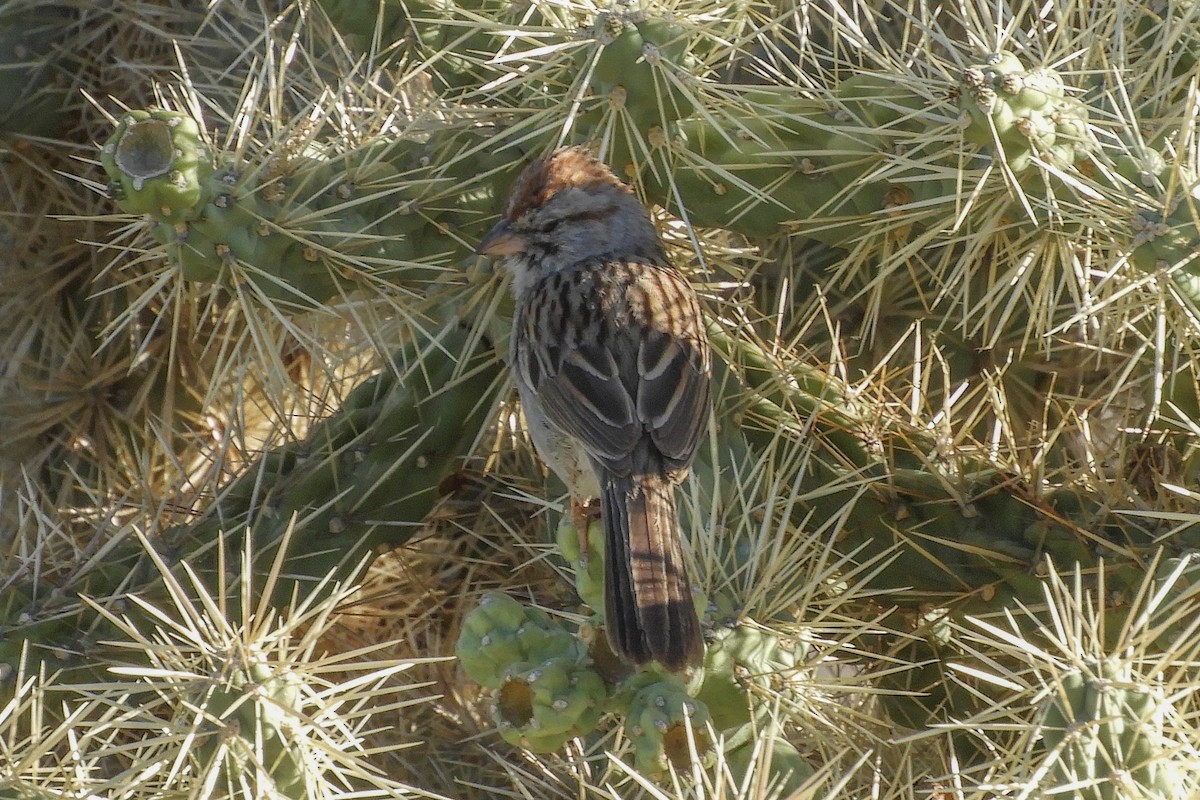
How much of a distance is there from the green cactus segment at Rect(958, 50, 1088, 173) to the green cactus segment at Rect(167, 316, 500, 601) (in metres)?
1.31

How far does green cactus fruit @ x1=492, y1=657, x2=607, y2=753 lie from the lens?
80.0 inches

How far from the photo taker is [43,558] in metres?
3.19

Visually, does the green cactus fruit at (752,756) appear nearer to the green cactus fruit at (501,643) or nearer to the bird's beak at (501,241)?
the green cactus fruit at (501,643)

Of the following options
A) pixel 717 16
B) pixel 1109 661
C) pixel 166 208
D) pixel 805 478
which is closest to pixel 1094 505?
pixel 805 478

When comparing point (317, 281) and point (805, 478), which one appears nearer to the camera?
point (317, 281)

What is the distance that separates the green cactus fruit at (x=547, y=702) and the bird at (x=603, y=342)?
69cm

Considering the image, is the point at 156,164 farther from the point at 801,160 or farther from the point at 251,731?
the point at 801,160

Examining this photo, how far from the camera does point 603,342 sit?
133 inches

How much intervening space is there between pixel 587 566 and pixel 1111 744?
1023mm

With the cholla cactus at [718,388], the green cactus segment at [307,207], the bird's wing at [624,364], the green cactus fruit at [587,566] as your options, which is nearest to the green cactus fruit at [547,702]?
the cholla cactus at [718,388]

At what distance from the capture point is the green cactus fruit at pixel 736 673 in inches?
92.7

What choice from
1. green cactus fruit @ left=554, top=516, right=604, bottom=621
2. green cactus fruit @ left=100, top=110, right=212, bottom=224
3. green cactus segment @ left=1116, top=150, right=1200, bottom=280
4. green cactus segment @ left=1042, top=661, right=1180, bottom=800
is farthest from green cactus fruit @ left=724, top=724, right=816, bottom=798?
green cactus fruit @ left=100, top=110, right=212, bottom=224

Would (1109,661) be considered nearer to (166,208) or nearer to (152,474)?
(166,208)

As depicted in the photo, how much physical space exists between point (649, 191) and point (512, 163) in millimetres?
335
